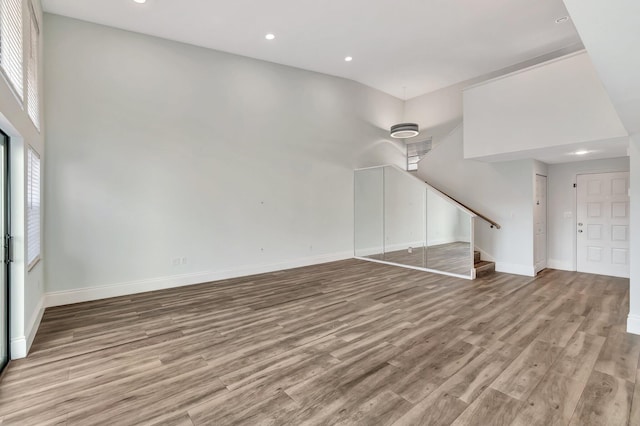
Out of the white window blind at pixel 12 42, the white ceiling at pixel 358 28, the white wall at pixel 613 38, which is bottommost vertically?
the white wall at pixel 613 38

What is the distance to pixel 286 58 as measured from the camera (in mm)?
6309

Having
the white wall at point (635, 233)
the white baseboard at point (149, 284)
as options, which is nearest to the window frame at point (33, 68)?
the white baseboard at point (149, 284)

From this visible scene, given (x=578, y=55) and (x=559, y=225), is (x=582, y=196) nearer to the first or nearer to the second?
(x=559, y=225)

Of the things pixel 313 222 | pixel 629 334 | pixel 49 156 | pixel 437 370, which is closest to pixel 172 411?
pixel 437 370

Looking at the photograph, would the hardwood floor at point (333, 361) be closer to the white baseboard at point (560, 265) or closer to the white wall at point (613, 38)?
the white baseboard at point (560, 265)

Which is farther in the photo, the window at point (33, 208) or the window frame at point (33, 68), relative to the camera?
the window at point (33, 208)

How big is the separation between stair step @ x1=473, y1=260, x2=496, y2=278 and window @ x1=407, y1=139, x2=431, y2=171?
3902mm

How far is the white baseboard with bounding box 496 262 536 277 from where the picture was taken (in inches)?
233

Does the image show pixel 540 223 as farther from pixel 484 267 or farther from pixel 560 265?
pixel 484 267

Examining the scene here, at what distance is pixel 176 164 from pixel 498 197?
21.4ft

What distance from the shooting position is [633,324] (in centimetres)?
338

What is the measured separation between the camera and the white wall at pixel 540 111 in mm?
4207

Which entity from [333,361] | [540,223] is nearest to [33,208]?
[333,361]

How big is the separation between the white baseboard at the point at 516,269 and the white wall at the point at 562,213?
43.6 inches
